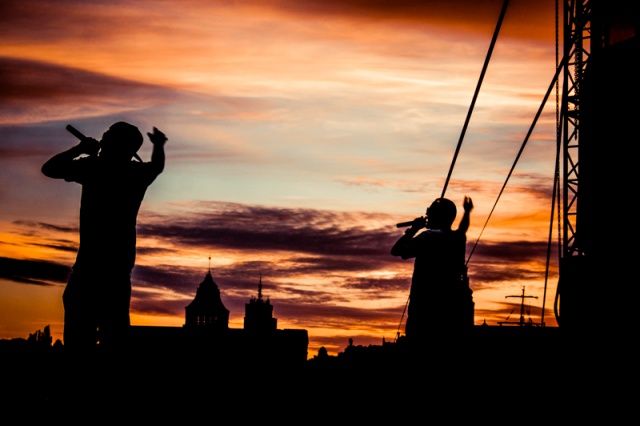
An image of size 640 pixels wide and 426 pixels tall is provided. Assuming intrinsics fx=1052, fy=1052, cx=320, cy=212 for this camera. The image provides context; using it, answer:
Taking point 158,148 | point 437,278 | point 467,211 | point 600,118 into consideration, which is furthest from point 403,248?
point 600,118

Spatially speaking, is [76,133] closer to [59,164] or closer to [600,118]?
[59,164]

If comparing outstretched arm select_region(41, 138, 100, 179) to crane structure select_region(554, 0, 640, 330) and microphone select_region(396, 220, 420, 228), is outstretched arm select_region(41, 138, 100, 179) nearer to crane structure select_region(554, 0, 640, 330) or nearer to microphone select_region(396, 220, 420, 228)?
microphone select_region(396, 220, 420, 228)

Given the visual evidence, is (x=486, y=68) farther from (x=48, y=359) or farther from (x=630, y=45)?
(x=630, y=45)

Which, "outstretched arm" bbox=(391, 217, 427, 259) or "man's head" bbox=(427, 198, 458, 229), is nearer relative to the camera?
"outstretched arm" bbox=(391, 217, 427, 259)

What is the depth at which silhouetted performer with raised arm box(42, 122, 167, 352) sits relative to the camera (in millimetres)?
6777

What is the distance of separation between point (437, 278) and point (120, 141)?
2764mm

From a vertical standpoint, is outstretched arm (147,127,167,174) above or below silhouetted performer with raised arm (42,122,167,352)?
above

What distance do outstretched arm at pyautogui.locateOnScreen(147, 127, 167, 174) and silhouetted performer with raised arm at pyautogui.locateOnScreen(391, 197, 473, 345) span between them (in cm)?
214

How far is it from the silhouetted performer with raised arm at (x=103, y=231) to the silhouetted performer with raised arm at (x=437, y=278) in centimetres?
232

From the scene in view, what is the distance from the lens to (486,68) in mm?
10641

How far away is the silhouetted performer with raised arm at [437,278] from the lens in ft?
26.9

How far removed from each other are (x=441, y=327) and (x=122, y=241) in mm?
2745

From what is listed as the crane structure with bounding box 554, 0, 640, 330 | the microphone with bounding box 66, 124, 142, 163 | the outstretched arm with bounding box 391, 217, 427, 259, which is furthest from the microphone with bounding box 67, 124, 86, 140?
the crane structure with bounding box 554, 0, 640, 330

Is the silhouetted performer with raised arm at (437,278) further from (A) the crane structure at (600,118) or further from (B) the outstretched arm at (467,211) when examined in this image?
(A) the crane structure at (600,118)
